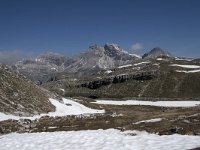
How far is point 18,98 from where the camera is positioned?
208ft

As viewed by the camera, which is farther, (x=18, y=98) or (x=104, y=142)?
(x=18, y=98)

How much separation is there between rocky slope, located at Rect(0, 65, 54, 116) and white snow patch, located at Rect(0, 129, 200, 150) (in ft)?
71.4

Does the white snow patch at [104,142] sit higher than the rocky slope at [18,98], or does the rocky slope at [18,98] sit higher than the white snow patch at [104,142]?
the rocky slope at [18,98]

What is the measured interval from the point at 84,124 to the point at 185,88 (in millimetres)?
142594

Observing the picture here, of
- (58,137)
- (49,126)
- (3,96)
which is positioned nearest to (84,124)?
(49,126)

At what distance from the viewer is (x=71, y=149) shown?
28953 millimetres

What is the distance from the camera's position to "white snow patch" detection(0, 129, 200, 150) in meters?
26.7

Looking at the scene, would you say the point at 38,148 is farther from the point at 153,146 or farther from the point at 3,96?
the point at 3,96

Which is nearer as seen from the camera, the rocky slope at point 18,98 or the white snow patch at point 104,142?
the white snow patch at point 104,142

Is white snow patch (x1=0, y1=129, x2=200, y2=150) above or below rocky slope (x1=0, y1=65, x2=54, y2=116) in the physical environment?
below

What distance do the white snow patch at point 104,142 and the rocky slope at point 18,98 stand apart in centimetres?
2177

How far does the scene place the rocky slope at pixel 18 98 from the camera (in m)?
58.7

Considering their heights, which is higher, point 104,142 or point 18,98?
point 18,98

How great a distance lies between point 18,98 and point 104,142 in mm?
36356
